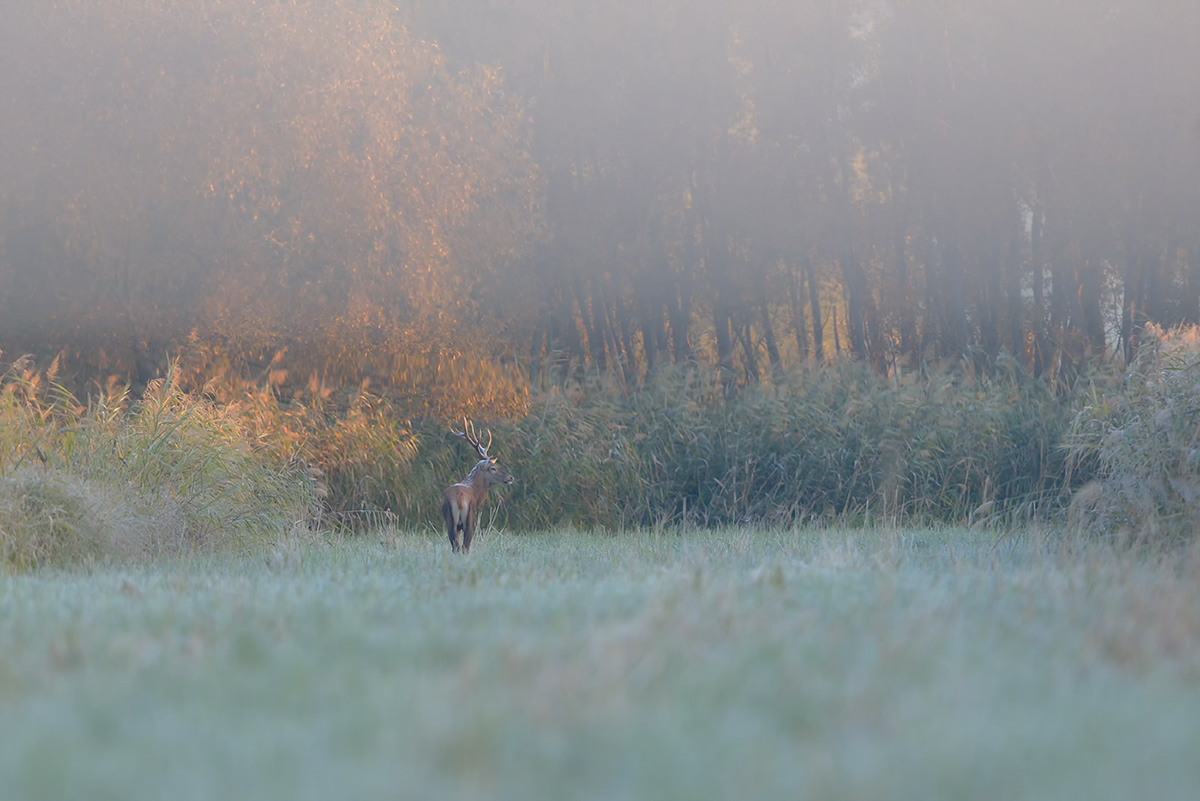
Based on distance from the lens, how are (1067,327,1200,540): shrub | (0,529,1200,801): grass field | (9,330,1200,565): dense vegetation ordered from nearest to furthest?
1. (0,529,1200,801): grass field
2. (1067,327,1200,540): shrub
3. (9,330,1200,565): dense vegetation

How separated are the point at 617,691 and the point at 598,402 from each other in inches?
425

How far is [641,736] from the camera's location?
2.42 m

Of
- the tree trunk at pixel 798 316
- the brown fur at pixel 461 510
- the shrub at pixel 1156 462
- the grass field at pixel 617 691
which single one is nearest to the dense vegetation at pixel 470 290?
the shrub at pixel 1156 462

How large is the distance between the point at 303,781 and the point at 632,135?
21.1 metres

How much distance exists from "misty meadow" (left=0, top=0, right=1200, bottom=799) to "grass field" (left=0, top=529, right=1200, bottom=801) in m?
0.02

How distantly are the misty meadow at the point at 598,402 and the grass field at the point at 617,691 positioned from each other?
0.8 inches

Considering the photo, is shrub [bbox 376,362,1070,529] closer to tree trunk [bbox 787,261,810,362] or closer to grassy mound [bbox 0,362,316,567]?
grassy mound [bbox 0,362,316,567]

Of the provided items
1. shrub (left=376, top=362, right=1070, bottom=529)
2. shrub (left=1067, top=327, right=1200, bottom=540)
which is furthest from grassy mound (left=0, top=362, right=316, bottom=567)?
shrub (left=1067, top=327, right=1200, bottom=540)

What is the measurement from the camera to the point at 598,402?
1348cm

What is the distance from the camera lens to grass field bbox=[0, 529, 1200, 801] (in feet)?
7.28

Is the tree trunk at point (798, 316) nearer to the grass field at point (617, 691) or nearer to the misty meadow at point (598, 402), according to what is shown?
the misty meadow at point (598, 402)

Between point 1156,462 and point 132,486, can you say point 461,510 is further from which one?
point 1156,462

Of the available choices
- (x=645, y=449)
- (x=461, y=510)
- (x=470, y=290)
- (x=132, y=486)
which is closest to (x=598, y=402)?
(x=645, y=449)

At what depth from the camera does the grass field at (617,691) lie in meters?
2.22
